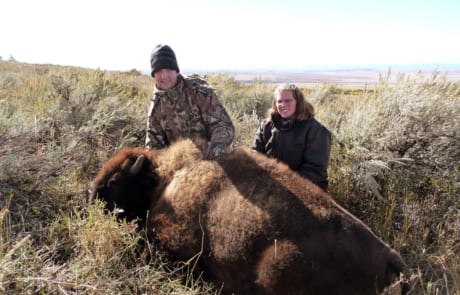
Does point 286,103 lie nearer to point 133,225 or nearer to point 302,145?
point 302,145

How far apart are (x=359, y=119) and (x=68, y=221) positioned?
155 inches

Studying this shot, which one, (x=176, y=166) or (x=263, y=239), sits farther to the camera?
(x=176, y=166)

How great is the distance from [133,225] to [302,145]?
2095 millimetres

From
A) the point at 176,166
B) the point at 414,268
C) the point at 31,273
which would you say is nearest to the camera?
the point at 31,273

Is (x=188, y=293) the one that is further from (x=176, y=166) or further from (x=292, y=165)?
(x=292, y=165)

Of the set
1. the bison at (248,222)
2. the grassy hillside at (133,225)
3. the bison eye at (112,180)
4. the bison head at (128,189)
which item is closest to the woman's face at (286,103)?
the bison at (248,222)

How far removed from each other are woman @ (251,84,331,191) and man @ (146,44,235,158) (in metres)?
0.74

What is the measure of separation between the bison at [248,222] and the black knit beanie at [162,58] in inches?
51.9

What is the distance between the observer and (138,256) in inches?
137

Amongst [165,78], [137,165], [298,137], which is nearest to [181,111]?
[165,78]

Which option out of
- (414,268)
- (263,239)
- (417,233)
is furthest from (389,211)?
(263,239)

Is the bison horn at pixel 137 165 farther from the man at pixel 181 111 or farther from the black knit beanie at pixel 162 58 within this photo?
the black knit beanie at pixel 162 58

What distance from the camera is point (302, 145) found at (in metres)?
4.29

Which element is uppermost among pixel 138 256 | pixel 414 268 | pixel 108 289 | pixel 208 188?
pixel 208 188
